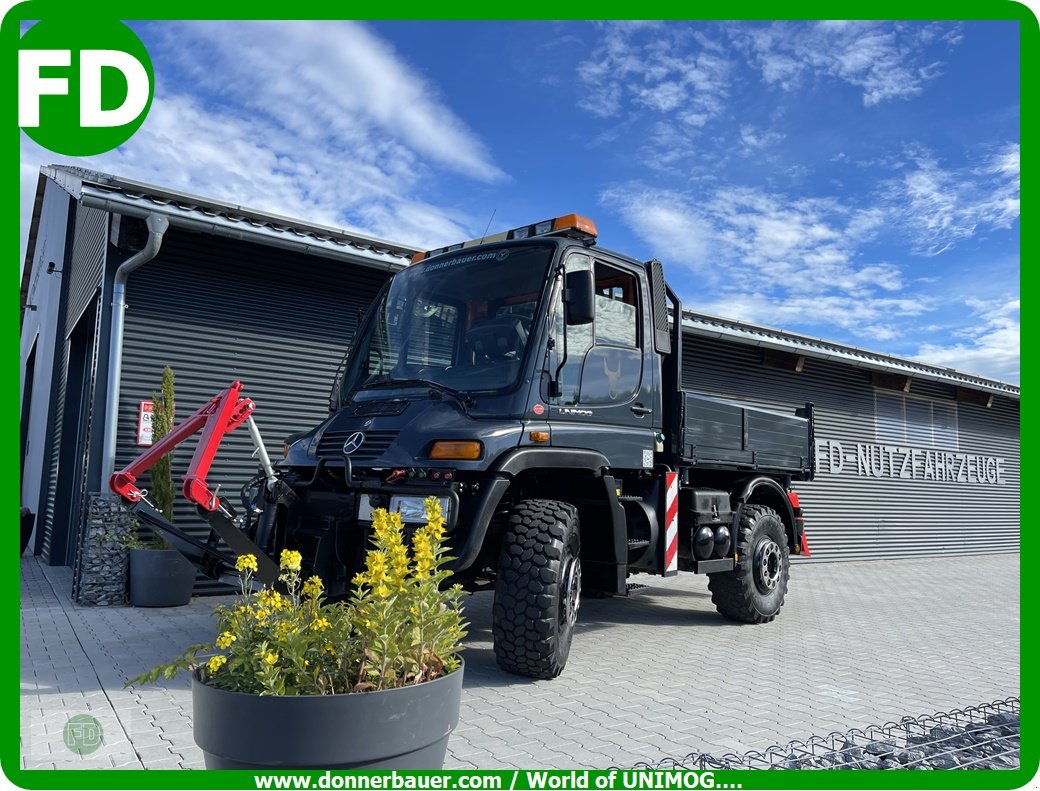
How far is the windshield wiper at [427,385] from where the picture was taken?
16.8 feet

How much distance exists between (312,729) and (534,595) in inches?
100

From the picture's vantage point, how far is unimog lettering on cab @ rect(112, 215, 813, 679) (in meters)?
4.80

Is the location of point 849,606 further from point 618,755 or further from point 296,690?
point 296,690

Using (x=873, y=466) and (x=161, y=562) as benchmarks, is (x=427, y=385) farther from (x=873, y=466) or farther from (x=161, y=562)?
(x=873, y=466)

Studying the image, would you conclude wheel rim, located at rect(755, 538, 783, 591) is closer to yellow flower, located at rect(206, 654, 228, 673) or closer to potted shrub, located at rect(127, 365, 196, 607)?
potted shrub, located at rect(127, 365, 196, 607)

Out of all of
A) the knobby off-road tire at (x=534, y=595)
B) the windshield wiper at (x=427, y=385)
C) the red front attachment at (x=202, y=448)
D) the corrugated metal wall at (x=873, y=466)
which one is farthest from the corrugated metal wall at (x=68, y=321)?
the corrugated metal wall at (x=873, y=466)

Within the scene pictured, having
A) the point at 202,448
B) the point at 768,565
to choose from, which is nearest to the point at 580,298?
the point at 202,448

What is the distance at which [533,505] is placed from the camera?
5.10 meters

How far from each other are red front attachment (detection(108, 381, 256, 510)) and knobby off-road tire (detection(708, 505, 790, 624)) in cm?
442

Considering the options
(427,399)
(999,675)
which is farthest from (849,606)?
(427,399)

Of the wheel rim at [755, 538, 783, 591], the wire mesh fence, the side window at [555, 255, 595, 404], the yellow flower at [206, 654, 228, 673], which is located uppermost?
the side window at [555, 255, 595, 404]

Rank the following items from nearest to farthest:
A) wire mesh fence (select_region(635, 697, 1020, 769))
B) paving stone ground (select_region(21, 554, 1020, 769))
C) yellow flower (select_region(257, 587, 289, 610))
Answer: yellow flower (select_region(257, 587, 289, 610)), wire mesh fence (select_region(635, 697, 1020, 769)), paving stone ground (select_region(21, 554, 1020, 769))

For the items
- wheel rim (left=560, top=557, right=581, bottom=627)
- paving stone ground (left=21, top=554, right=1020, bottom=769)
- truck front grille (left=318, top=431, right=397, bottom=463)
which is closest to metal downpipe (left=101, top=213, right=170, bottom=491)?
paving stone ground (left=21, top=554, right=1020, bottom=769)

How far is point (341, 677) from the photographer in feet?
8.26
